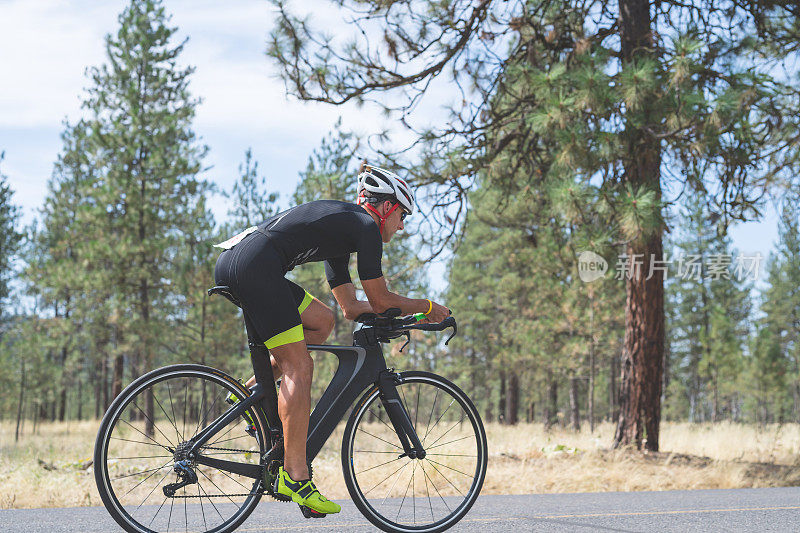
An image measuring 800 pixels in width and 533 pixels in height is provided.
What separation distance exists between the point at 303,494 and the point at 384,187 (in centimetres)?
174

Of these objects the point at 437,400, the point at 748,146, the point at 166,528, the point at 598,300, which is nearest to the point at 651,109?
the point at 748,146

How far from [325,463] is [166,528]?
506 centimetres

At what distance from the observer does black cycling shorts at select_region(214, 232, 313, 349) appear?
3.58 m

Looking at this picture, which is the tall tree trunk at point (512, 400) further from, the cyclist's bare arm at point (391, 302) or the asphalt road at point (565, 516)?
the cyclist's bare arm at point (391, 302)

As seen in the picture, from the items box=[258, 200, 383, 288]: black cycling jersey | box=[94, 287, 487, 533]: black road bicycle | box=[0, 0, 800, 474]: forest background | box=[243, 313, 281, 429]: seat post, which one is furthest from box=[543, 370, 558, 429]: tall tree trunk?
box=[258, 200, 383, 288]: black cycling jersey

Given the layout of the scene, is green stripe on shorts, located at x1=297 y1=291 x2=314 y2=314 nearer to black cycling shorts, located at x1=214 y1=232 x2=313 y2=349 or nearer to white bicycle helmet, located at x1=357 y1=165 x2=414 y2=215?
black cycling shorts, located at x1=214 y1=232 x2=313 y2=349

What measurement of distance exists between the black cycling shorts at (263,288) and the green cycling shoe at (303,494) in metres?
0.72

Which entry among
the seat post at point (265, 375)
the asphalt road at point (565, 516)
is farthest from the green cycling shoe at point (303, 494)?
the asphalt road at point (565, 516)

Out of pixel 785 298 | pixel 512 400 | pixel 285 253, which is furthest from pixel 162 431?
pixel 785 298

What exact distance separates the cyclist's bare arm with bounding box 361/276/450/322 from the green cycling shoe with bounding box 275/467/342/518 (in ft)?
3.35

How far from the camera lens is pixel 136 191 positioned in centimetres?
2042

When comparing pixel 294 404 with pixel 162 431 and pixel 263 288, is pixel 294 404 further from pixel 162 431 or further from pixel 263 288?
pixel 162 431

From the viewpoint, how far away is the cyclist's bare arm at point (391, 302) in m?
3.66

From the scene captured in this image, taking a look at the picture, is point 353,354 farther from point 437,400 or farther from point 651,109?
point 651,109
